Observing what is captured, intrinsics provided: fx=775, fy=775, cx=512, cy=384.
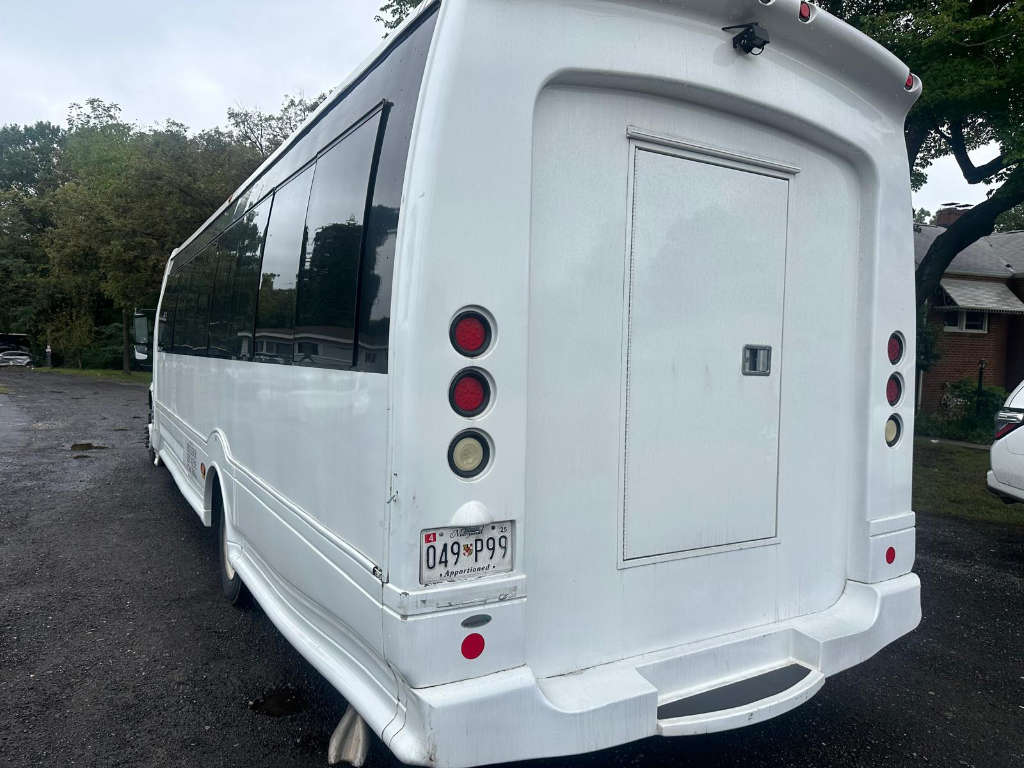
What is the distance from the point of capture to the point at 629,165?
2.84 meters

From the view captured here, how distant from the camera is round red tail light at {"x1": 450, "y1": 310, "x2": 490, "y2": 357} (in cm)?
241

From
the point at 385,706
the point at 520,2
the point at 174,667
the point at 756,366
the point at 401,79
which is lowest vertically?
the point at 174,667

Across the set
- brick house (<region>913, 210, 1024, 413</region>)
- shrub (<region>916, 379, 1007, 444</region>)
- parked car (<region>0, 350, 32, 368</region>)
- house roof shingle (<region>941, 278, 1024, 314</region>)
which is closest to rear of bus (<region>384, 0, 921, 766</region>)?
shrub (<region>916, 379, 1007, 444</region>)

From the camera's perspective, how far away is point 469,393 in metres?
2.44

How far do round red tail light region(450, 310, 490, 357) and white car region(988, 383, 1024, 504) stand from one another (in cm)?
624

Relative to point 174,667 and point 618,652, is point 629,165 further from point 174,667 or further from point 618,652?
point 174,667

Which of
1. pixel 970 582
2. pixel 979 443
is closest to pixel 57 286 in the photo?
pixel 979 443

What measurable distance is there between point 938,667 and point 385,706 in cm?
355

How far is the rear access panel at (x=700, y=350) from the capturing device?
289 centimetres

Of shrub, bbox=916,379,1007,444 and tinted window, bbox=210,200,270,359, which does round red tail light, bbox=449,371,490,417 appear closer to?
tinted window, bbox=210,200,270,359

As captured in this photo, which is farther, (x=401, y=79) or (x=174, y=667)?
(x=174, y=667)

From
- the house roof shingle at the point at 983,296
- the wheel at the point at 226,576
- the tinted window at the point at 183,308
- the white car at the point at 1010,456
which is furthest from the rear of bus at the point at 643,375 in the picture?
the house roof shingle at the point at 983,296

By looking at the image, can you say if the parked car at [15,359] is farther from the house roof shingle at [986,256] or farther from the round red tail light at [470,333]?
the round red tail light at [470,333]

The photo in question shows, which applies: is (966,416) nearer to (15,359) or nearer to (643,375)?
(643,375)
